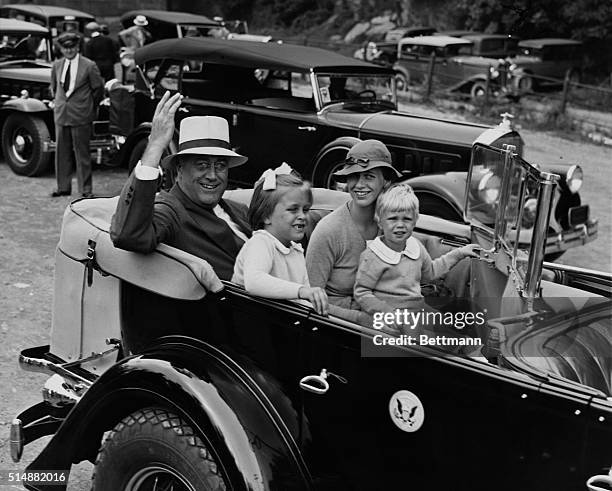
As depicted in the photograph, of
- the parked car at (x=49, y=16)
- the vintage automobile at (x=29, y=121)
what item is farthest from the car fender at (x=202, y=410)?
the parked car at (x=49, y=16)

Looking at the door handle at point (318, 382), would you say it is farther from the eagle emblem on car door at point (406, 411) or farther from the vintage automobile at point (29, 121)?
the vintage automobile at point (29, 121)

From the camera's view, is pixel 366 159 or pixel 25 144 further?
pixel 25 144

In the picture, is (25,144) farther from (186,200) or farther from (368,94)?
(186,200)

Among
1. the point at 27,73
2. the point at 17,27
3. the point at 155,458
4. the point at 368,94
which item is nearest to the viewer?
the point at 155,458

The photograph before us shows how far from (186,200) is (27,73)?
24.9ft

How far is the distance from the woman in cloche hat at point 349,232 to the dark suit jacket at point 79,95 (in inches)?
217

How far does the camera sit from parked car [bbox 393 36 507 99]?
1756 cm

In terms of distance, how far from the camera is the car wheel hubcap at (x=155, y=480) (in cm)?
265

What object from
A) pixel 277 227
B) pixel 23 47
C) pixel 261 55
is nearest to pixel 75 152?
pixel 261 55

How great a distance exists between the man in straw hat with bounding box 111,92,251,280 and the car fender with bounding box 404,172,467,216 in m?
3.38

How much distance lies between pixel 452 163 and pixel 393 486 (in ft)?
17.0

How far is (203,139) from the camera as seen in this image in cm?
327

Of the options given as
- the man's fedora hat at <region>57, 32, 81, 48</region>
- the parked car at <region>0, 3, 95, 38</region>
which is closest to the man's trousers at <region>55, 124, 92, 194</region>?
the man's fedora hat at <region>57, 32, 81, 48</region>

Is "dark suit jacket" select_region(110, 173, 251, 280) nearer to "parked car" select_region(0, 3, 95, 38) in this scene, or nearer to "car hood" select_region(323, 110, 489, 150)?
"car hood" select_region(323, 110, 489, 150)
